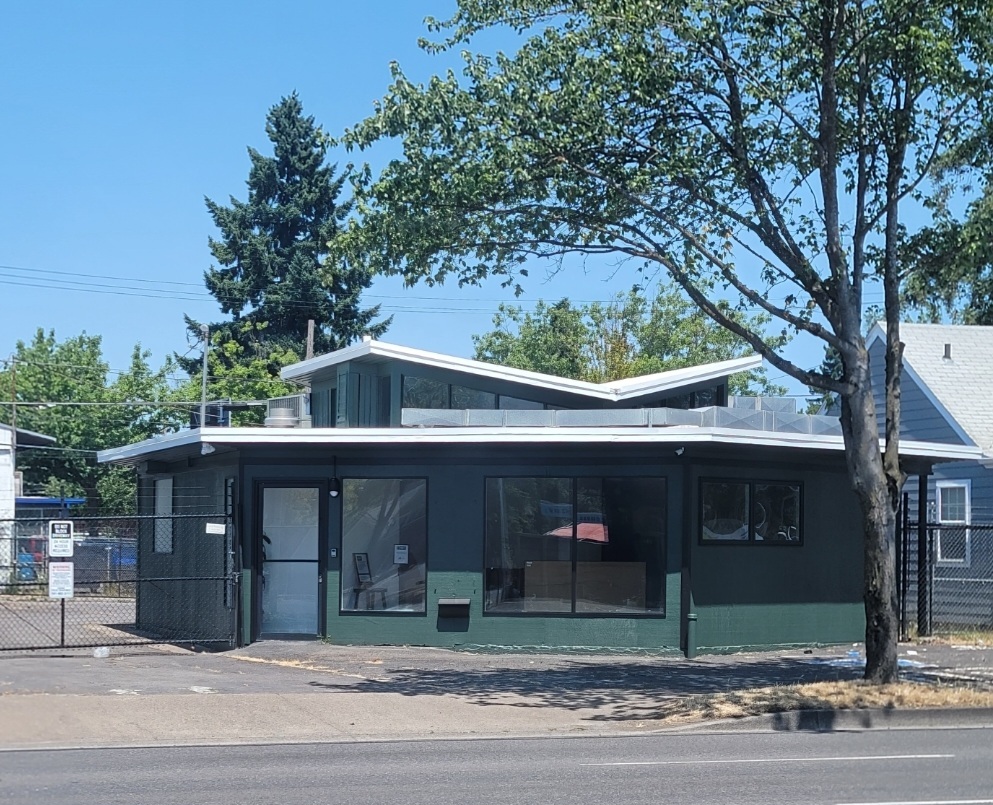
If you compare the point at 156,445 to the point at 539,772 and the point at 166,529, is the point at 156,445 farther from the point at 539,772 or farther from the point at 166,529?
the point at 539,772

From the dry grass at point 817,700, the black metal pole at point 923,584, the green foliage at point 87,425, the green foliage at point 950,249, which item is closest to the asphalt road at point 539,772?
the dry grass at point 817,700

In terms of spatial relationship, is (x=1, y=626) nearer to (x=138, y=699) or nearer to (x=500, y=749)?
(x=138, y=699)

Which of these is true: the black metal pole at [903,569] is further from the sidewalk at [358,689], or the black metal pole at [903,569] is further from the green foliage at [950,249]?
the green foliage at [950,249]

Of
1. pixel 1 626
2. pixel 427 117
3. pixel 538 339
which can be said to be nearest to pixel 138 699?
pixel 427 117

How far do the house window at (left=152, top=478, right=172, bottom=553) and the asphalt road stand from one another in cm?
1137

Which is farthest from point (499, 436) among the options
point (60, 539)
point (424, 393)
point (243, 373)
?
point (243, 373)

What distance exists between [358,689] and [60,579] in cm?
562

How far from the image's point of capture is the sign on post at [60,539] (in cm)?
1831

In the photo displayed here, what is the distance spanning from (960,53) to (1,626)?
18.8 metres

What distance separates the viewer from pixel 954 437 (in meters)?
25.6

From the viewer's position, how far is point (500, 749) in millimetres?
11852

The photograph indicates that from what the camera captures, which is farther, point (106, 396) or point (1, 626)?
point (106, 396)

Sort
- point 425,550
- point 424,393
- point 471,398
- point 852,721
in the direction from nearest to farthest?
point 852,721, point 425,550, point 424,393, point 471,398

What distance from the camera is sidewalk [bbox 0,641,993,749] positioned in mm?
12828
